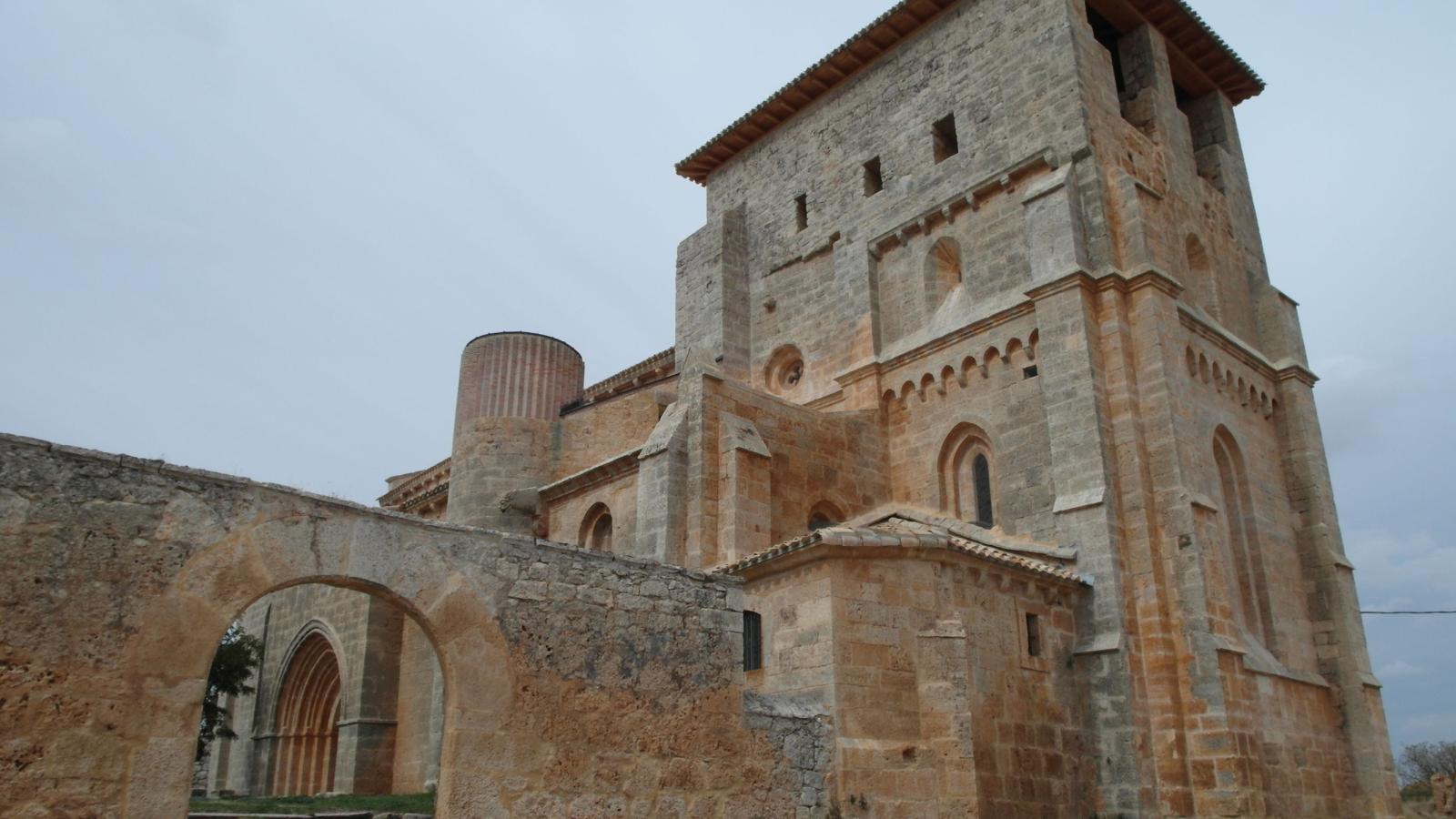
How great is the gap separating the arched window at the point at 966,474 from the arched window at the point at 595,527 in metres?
5.61

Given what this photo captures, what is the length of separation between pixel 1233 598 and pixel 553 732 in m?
11.2

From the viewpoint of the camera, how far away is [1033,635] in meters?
13.0

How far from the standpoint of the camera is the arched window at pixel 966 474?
16.3 metres

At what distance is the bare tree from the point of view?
42.3 metres

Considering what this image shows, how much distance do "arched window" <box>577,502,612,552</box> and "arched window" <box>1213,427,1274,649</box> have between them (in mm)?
9549

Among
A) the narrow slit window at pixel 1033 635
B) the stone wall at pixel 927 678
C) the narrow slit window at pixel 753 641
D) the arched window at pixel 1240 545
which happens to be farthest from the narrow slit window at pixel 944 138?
the narrow slit window at pixel 753 641

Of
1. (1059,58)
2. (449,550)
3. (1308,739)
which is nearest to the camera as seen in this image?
(449,550)

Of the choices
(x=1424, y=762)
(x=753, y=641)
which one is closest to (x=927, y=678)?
(x=753, y=641)

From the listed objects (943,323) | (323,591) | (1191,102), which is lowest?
(323,591)

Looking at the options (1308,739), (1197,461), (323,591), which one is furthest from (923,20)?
(323,591)

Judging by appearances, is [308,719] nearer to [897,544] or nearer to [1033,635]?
[897,544]

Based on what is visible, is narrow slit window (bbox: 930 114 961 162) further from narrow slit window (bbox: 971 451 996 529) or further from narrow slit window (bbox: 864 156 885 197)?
narrow slit window (bbox: 971 451 996 529)

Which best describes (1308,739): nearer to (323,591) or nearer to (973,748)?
(973,748)

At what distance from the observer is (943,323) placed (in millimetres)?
17406
